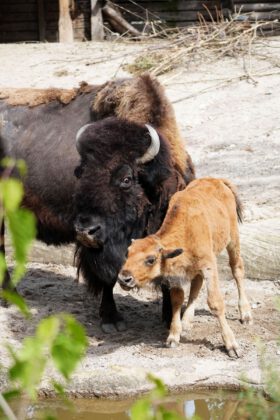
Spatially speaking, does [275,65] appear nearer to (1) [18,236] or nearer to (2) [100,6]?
(2) [100,6]

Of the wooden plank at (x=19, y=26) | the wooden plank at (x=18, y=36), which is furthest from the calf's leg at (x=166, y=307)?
the wooden plank at (x=19, y=26)

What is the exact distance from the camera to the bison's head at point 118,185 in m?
6.02

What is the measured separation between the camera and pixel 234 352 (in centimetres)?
602

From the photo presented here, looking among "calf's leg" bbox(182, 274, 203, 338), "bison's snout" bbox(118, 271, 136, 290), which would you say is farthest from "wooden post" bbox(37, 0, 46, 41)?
"bison's snout" bbox(118, 271, 136, 290)

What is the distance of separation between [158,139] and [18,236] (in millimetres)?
4475

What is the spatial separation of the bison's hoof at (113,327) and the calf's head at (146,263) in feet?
3.98

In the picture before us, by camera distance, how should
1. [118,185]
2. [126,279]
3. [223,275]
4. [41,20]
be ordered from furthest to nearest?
[41,20] → [223,275] → [118,185] → [126,279]

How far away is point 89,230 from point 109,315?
122 cm

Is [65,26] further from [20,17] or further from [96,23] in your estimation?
[20,17]

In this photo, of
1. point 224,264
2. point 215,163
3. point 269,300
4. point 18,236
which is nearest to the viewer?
point 18,236

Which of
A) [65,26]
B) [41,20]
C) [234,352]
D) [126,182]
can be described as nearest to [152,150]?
[126,182]

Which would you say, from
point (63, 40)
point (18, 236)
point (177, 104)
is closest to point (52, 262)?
point (177, 104)

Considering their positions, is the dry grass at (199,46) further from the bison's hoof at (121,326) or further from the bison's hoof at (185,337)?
the bison's hoof at (185,337)

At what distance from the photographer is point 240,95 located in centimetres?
1294
